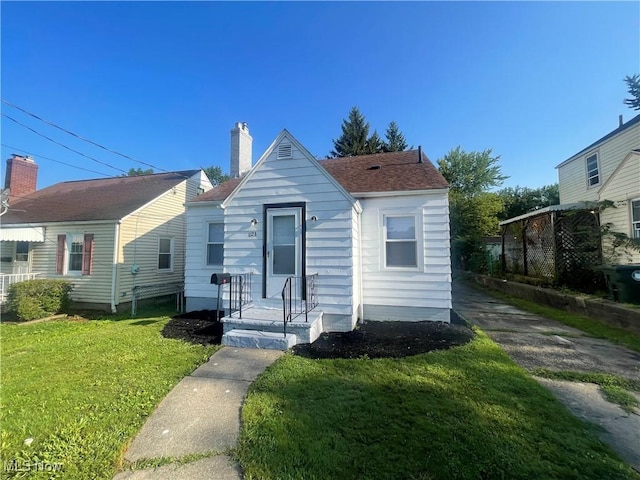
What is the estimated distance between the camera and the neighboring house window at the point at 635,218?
935 cm

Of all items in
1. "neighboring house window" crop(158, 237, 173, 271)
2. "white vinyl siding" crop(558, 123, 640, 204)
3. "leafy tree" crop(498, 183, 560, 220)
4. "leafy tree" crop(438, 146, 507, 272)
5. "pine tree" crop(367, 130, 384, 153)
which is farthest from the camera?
"leafy tree" crop(498, 183, 560, 220)

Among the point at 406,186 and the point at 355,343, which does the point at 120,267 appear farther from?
the point at 406,186

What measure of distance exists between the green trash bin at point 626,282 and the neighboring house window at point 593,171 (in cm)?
932

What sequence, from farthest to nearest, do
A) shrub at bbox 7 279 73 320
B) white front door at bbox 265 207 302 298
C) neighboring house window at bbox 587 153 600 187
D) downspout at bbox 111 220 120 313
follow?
neighboring house window at bbox 587 153 600 187, downspout at bbox 111 220 120 313, shrub at bbox 7 279 73 320, white front door at bbox 265 207 302 298

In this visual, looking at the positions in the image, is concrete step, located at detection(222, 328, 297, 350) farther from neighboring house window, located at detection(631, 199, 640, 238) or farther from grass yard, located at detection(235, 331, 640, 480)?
neighboring house window, located at detection(631, 199, 640, 238)

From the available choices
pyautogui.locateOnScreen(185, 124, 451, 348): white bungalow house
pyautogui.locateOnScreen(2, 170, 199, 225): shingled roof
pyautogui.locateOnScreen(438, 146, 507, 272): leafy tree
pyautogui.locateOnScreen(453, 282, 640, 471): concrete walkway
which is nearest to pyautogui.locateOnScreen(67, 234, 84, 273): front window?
pyautogui.locateOnScreen(2, 170, 199, 225): shingled roof

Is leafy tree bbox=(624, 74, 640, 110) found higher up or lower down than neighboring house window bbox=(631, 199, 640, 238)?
higher up

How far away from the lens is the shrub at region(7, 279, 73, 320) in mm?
8633

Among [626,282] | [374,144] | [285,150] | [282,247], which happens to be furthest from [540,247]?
[374,144]

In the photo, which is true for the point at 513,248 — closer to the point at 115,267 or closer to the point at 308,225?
the point at 308,225

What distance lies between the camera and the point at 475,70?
888cm

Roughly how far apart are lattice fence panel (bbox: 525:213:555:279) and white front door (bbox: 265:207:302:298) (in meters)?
9.89

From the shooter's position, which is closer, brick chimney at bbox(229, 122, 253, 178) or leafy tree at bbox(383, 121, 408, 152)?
brick chimney at bbox(229, 122, 253, 178)

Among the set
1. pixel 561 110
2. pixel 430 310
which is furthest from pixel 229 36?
pixel 561 110
